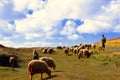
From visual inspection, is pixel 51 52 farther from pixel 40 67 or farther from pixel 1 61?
pixel 40 67

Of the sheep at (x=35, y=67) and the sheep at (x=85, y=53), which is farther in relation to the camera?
the sheep at (x=85, y=53)

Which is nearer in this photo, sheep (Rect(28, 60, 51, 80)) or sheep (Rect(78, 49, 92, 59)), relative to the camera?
sheep (Rect(28, 60, 51, 80))

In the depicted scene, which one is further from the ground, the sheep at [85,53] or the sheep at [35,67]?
the sheep at [85,53]

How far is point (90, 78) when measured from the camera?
3100cm

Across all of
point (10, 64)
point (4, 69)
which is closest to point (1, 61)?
point (10, 64)

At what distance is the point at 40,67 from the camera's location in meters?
29.8

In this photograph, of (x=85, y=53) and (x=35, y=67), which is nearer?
(x=35, y=67)

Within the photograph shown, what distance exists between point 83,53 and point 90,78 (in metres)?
32.8

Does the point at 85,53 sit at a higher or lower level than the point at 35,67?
higher

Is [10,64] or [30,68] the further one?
[10,64]

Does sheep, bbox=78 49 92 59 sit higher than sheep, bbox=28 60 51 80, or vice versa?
sheep, bbox=78 49 92 59

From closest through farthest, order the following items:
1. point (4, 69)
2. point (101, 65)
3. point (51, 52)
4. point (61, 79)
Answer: point (61, 79) → point (4, 69) → point (101, 65) → point (51, 52)

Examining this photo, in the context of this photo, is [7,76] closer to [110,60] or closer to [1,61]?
[1,61]

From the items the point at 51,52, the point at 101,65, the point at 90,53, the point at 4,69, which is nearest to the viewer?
the point at 4,69
